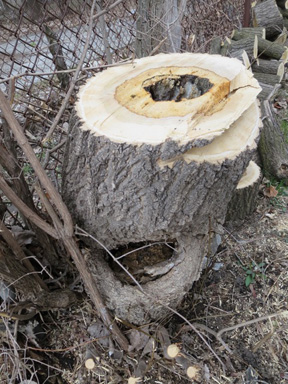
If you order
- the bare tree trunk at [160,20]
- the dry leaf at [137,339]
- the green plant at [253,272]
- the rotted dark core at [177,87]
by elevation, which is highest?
the bare tree trunk at [160,20]

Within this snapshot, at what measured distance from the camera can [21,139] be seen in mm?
1173

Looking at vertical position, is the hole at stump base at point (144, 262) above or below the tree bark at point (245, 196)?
above

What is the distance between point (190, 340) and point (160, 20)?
2.33 metres

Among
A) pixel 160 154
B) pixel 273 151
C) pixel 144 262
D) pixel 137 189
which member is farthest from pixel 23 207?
pixel 273 151

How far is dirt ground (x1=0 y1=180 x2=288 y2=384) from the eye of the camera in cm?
167

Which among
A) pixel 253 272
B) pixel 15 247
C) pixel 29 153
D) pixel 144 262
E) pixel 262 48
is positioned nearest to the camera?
pixel 29 153

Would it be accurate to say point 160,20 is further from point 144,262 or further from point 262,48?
point 262,48

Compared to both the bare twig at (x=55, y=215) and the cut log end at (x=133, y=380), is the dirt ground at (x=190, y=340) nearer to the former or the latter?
the cut log end at (x=133, y=380)

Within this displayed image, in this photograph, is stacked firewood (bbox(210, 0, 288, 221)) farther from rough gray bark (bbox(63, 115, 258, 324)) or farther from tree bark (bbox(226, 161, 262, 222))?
rough gray bark (bbox(63, 115, 258, 324))

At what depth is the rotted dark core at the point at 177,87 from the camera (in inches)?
59.1

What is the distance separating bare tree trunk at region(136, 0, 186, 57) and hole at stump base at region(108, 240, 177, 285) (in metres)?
1.60

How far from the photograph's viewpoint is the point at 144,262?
1843 mm

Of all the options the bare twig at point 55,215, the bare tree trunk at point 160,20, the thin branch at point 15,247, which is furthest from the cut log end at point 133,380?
the bare tree trunk at point 160,20

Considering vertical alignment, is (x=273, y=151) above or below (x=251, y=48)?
below
